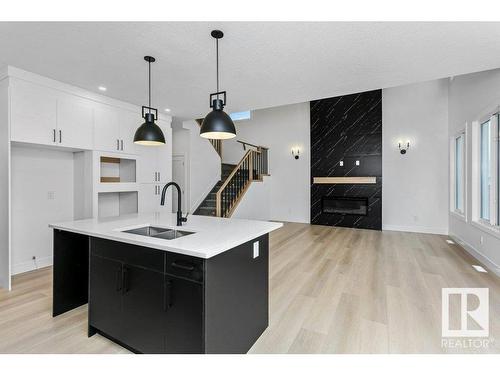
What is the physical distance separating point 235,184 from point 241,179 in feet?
1.15

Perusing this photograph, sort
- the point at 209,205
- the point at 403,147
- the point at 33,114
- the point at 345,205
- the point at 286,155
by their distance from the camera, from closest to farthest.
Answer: the point at 33,114 → the point at 403,147 → the point at 209,205 → the point at 345,205 → the point at 286,155

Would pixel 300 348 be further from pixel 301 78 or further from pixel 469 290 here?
pixel 301 78

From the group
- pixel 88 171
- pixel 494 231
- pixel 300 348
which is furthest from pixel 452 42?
pixel 88 171

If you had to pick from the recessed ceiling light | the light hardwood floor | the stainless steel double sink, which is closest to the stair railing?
the light hardwood floor

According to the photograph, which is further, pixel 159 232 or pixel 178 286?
pixel 159 232

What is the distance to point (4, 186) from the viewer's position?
3.12m

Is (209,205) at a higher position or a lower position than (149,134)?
lower

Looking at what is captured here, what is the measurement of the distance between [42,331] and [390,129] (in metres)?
7.69

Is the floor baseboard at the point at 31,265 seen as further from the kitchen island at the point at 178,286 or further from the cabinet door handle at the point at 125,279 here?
the cabinet door handle at the point at 125,279

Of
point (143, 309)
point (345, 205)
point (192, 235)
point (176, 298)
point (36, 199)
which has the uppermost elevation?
point (36, 199)

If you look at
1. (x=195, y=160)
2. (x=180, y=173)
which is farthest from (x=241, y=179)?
(x=180, y=173)

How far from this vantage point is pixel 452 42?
98.6 inches

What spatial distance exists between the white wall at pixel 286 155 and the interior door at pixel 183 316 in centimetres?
655

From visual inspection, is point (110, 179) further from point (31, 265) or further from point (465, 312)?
point (465, 312)
